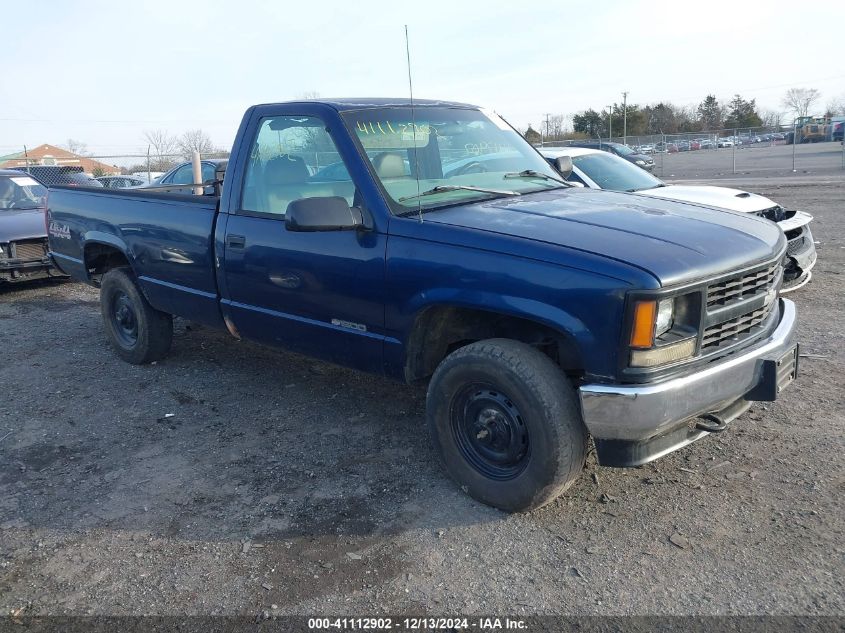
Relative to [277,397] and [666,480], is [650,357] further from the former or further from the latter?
[277,397]

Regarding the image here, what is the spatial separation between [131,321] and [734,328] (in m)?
4.66

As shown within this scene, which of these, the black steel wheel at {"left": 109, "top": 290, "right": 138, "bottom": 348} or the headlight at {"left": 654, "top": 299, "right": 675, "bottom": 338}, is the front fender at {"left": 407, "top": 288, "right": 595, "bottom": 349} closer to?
the headlight at {"left": 654, "top": 299, "right": 675, "bottom": 338}

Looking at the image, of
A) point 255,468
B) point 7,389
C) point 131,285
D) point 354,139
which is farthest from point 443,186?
point 7,389

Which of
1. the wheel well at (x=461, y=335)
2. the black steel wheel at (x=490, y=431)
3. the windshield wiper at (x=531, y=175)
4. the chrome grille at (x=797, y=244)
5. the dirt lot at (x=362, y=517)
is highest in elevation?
the windshield wiper at (x=531, y=175)

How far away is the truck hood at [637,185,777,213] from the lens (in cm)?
716

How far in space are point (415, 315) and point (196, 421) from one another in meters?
2.03

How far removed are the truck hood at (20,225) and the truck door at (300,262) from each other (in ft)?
18.9

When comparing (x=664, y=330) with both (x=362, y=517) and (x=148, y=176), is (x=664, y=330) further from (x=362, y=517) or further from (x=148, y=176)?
(x=148, y=176)

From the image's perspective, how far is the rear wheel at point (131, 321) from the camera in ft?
18.9

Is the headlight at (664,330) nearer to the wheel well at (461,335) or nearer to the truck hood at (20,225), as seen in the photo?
the wheel well at (461,335)

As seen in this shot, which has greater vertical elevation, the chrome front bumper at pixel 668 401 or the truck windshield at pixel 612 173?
the truck windshield at pixel 612 173

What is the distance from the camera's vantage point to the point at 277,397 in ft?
17.1

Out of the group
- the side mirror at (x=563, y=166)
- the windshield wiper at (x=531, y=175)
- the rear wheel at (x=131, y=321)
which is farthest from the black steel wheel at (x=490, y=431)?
the rear wheel at (x=131, y=321)

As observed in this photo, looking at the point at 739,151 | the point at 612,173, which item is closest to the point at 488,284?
the point at 612,173
